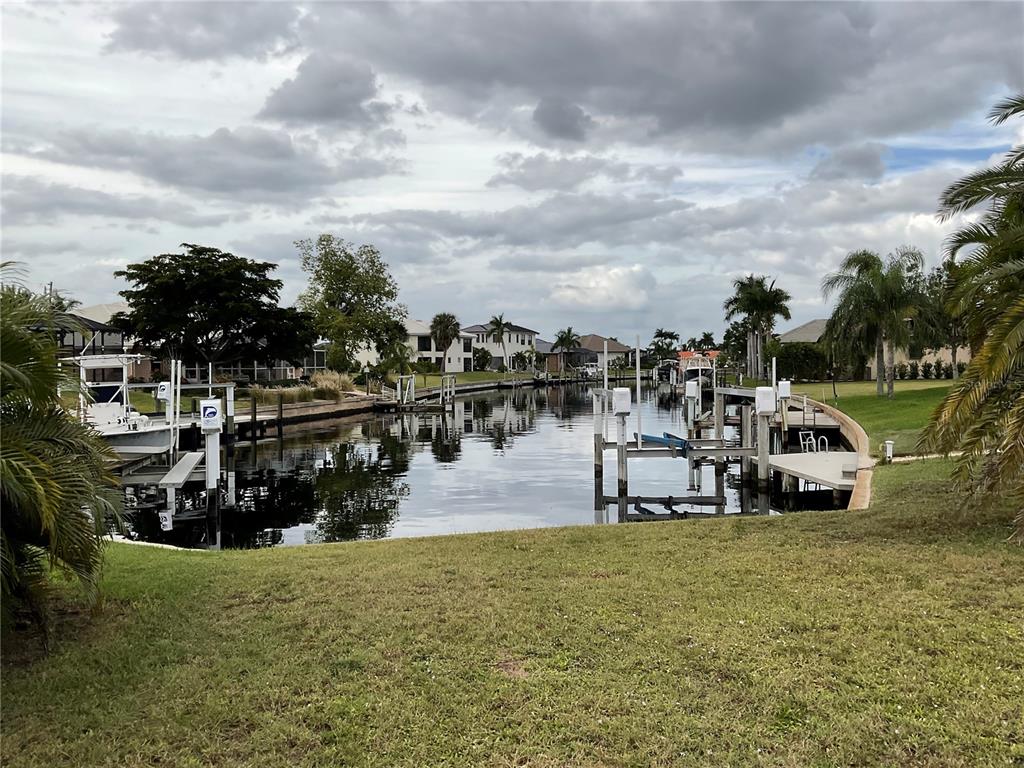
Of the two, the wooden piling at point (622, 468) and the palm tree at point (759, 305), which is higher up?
the palm tree at point (759, 305)

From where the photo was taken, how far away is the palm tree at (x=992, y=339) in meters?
9.33

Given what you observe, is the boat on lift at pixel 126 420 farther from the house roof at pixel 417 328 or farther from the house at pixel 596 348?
the house at pixel 596 348

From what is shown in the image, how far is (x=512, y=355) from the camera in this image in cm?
13362

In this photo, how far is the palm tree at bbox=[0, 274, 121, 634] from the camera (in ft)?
19.6

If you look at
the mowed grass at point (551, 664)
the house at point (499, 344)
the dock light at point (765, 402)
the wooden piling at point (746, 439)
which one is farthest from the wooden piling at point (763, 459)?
the house at point (499, 344)

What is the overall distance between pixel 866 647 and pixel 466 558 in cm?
505

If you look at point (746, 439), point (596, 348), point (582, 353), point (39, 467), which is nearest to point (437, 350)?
point (582, 353)

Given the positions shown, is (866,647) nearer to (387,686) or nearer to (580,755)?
(580,755)

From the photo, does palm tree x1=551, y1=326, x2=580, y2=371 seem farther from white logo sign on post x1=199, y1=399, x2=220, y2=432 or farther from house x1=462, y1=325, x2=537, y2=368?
white logo sign on post x1=199, y1=399, x2=220, y2=432

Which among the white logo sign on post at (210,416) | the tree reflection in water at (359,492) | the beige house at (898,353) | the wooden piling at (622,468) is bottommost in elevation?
the tree reflection in water at (359,492)

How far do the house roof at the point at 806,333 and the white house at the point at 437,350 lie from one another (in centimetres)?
4419

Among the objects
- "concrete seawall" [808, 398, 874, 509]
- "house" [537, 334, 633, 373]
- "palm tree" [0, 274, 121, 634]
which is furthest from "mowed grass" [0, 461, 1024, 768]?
"house" [537, 334, 633, 373]

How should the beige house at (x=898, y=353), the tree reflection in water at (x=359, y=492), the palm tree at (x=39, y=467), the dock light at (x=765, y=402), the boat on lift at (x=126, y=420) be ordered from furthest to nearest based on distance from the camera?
the beige house at (x=898, y=353) < the boat on lift at (x=126, y=420) < the dock light at (x=765, y=402) < the tree reflection in water at (x=359, y=492) < the palm tree at (x=39, y=467)

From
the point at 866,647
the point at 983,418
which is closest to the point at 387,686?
the point at 866,647
